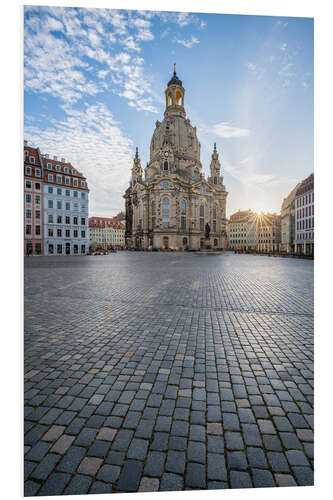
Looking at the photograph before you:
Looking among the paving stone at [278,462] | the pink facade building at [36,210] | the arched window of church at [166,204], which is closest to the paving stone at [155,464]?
the paving stone at [278,462]

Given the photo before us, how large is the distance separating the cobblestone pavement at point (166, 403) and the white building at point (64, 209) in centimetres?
4289

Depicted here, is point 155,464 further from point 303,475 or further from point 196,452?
point 303,475

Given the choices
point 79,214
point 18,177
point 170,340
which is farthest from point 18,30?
point 79,214

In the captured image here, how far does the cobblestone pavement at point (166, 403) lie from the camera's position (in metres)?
1.76

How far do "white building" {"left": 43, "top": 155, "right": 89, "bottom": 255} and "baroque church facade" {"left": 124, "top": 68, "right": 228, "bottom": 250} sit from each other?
22.7m

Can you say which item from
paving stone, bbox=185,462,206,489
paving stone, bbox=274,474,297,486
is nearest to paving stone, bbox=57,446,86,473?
paving stone, bbox=185,462,206,489

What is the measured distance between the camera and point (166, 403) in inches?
101

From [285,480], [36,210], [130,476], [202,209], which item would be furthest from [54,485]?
[202,209]

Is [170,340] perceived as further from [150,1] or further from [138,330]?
[150,1]

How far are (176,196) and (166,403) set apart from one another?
6645 cm

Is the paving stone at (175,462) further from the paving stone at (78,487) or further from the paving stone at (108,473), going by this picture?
the paving stone at (78,487)

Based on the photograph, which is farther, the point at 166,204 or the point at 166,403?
the point at 166,204

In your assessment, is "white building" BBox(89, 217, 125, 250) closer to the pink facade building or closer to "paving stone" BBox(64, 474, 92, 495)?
the pink facade building

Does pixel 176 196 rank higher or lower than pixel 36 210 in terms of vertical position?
higher
